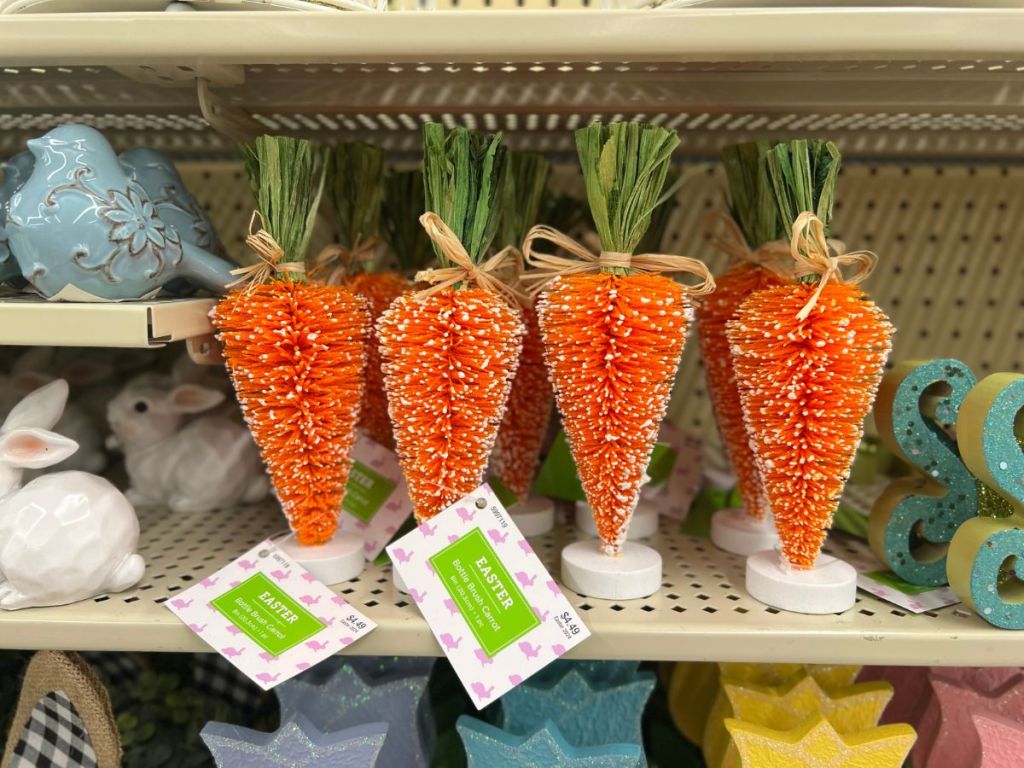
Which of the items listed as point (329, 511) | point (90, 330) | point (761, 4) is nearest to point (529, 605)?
point (329, 511)

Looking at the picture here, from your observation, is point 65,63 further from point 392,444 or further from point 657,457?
point 657,457

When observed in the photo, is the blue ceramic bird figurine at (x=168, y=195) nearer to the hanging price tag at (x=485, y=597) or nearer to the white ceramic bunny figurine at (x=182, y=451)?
the white ceramic bunny figurine at (x=182, y=451)

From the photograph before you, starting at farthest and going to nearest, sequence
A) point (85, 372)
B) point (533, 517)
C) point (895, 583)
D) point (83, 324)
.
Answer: point (85, 372)
point (533, 517)
point (895, 583)
point (83, 324)

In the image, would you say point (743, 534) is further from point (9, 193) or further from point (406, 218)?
point (9, 193)

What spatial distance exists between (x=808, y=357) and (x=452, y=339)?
28cm

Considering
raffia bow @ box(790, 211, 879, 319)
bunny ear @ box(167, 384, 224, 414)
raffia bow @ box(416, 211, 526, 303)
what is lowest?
bunny ear @ box(167, 384, 224, 414)

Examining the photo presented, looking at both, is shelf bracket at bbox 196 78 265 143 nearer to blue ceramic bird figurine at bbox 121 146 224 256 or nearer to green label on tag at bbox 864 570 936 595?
blue ceramic bird figurine at bbox 121 146 224 256

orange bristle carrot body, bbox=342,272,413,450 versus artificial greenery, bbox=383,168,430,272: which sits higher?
artificial greenery, bbox=383,168,430,272

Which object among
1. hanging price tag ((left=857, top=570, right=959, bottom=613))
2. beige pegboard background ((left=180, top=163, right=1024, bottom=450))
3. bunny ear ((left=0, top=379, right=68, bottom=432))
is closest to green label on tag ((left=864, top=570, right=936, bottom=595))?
hanging price tag ((left=857, top=570, right=959, bottom=613))

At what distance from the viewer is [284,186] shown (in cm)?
61

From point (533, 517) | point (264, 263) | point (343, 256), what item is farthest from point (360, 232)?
point (533, 517)

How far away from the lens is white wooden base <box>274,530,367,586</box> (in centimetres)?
65

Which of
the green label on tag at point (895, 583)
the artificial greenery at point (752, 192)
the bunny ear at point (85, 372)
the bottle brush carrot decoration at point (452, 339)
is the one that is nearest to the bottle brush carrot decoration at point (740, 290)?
the artificial greenery at point (752, 192)

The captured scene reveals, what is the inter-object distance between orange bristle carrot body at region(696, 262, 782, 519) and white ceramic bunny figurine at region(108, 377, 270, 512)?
0.55m
